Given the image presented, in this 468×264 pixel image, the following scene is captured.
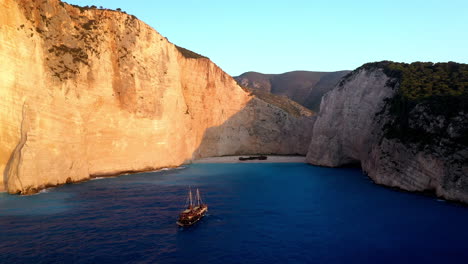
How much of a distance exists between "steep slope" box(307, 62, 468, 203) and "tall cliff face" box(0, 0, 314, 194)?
33.7m

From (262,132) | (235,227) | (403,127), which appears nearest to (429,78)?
(403,127)

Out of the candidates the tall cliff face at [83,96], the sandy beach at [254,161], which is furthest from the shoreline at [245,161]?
the tall cliff face at [83,96]

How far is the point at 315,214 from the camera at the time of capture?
29.9m

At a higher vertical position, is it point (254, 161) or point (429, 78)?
point (429, 78)

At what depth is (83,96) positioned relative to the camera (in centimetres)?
4828

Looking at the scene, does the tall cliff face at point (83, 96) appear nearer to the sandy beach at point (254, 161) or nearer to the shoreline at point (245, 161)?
the shoreline at point (245, 161)

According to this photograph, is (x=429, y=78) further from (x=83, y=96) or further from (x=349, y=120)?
(x=83, y=96)

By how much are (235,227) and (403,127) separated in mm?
30526

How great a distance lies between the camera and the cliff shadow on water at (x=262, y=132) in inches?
3440

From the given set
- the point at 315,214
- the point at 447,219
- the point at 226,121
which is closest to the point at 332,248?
the point at 315,214

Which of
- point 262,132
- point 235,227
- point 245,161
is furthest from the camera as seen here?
point 262,132

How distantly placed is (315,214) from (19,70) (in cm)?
3814

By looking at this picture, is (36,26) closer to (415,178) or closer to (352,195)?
(352,195)

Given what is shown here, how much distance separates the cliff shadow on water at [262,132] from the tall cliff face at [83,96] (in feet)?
43.4
